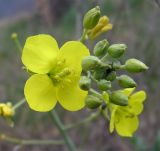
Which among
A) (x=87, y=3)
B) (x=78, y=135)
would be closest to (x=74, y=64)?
(x=87, y=3)

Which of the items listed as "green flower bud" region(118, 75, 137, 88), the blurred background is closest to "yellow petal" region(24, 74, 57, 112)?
"green flower bud" region(118, 75, 137, 88)

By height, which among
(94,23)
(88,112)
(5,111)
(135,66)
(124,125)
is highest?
(94,23)

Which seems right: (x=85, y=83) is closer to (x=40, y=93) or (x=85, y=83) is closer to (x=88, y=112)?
(x=40, y=93)

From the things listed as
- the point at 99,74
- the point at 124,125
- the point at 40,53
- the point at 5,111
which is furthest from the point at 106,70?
the point at 5,111

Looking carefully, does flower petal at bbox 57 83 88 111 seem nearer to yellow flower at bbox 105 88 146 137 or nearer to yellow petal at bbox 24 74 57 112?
yellow petal at bbox 24 74 57 112

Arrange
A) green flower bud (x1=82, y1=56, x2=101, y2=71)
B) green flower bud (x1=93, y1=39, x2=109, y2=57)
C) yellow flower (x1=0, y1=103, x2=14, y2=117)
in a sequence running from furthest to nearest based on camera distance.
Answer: yellow flower (x1=0, y1=103, x2=14, y2=117) → green flower bud (x1=93, y1=39, x2=109, y2=57) → green flower bud (x1=82, y1=56, x2=101, y2=71)

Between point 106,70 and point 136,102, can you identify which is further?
point 136,102
